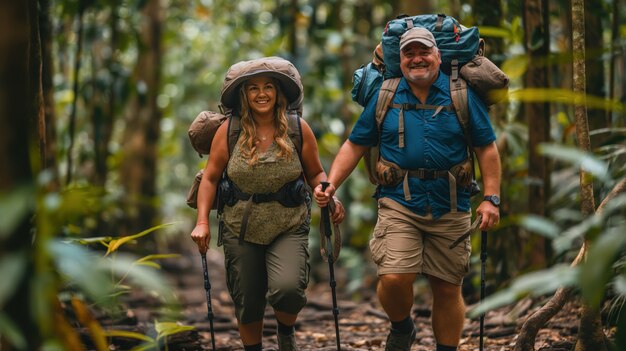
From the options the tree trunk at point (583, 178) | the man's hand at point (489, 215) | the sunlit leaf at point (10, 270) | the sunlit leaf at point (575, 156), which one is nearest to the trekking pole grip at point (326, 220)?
the man's hand at point (489, 215)

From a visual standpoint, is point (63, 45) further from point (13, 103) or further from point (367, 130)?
point (13, 103)

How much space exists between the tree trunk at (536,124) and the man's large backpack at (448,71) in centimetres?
194

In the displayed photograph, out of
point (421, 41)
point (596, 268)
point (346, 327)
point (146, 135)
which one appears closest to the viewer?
point (596, 268)

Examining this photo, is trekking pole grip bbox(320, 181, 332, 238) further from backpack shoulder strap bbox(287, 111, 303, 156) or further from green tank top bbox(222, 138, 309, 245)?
backpack shoulder strap bbox(287, 111, 303, 156)

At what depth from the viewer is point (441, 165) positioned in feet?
15.3

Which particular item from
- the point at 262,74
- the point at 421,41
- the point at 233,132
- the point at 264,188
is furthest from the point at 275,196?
the point at 421,41

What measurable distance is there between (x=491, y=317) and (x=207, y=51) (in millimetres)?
13466

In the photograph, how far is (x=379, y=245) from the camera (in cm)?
475

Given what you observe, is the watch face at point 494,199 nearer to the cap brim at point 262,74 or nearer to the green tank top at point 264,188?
the green tank top at point 264,188

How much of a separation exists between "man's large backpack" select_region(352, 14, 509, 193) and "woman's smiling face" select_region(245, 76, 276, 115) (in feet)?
1.78

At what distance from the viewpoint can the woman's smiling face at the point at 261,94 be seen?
15.8 ft

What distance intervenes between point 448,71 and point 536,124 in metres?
2.42

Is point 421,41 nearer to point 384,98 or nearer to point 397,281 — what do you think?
point 384,98

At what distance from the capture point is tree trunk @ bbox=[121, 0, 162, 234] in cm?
1407
